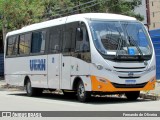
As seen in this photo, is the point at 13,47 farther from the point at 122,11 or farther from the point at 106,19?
the point at 122,11

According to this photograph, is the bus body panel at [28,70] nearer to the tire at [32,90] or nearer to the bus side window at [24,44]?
the bus side window at [24,44]

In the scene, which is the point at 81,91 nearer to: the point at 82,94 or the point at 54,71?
the point at 82,94

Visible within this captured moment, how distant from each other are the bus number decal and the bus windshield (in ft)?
15.2

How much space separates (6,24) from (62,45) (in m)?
16.6

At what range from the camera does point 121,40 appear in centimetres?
1783

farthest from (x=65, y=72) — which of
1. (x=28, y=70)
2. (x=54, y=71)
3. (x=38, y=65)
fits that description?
(x=28, y=70)

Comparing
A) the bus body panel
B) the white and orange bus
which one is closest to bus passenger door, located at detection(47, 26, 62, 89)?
the white and orange bus

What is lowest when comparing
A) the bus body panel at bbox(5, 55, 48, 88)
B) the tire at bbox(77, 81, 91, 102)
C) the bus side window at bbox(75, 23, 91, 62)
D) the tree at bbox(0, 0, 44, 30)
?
the tire at bbox(77, 81, 91, 102)

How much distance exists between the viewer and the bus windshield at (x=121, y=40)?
1747 centimetres

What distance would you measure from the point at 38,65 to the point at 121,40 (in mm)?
5906

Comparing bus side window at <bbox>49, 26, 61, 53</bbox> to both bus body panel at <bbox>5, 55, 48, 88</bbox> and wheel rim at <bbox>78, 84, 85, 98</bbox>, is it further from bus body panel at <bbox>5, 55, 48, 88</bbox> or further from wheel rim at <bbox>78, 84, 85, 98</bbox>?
wheel rim at <bbox>78, 84, 85, 98</bbox>

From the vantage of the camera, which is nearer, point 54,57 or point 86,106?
point 86,106

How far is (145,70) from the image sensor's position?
17.9m

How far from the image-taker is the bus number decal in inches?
862
